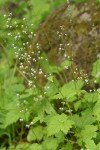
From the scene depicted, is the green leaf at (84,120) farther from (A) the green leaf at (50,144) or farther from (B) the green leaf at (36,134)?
(B) the green leaf at (36,134)

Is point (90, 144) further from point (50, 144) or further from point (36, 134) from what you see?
point (36, 134)

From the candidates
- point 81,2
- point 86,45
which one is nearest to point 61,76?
point 86,45

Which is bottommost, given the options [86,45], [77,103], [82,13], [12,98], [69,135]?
[69,135]

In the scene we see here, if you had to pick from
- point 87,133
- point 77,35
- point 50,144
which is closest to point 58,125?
point 87,133

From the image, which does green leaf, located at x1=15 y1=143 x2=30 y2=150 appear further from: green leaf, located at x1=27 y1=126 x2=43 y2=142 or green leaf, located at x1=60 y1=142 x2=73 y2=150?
green leaf, located at x1=60 y1=142 x2=73 y2=150

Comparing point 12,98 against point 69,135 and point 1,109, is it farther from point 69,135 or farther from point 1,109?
point 69,135

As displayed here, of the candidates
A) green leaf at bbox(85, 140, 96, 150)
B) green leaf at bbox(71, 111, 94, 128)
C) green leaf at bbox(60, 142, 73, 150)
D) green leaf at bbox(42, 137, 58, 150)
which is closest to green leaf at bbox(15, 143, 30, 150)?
green leaf at bbox(42, 137, 58, 150)
